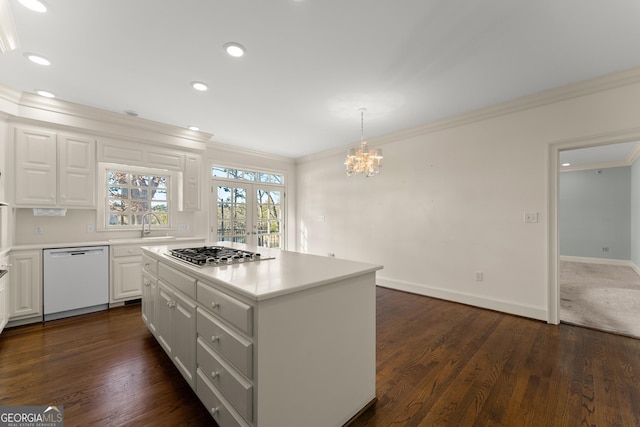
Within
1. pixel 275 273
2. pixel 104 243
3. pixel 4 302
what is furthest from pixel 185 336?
pixel 104 243

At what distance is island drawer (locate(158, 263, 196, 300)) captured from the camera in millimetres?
1726

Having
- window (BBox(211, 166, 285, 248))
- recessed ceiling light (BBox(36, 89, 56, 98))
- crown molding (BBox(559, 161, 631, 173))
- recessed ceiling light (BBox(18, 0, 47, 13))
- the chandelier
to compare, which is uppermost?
recessed ceiling light (BBox(36, 89, 56, 98))

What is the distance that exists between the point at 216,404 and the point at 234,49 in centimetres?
261

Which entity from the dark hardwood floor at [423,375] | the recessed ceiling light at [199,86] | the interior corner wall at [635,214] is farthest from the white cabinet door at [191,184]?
the interior corner wall at [635,214]

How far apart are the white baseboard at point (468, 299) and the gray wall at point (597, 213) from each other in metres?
5.21

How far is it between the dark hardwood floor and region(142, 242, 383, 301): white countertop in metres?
0.91

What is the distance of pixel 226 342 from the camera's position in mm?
1373

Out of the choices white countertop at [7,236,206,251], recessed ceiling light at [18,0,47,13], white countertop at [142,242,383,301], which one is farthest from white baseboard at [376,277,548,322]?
recessed ceiling light at [18,0,47,13]

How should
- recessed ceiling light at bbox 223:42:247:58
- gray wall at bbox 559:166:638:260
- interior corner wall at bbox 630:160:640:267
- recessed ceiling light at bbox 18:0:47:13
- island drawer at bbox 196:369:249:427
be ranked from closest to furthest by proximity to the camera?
island drawer at bbox 196:369:249:427 < recessed ceiling light at bbox 18:0:47:13 < recessed ceiling light at bbox 223:42:247:58 < interior corner wall at bbox 630:160:640:267 < gray wall at bbox 559:166:638:260

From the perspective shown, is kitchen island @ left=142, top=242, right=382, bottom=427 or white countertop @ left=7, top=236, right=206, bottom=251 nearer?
kitchen island @ left=142, top=242, right=382, bottom=427

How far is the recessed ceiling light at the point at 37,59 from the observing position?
2.36 m

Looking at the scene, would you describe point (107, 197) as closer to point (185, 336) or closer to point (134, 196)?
point (134, 196)

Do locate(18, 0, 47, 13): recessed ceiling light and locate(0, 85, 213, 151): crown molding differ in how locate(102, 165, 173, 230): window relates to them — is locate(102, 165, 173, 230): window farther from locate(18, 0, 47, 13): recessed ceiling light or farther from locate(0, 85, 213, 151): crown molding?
locate(18, 0, 47, 13): recessed ceiling light

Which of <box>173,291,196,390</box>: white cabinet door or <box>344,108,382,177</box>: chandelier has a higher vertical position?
<box>344,108,382,177</box>: chandelier
